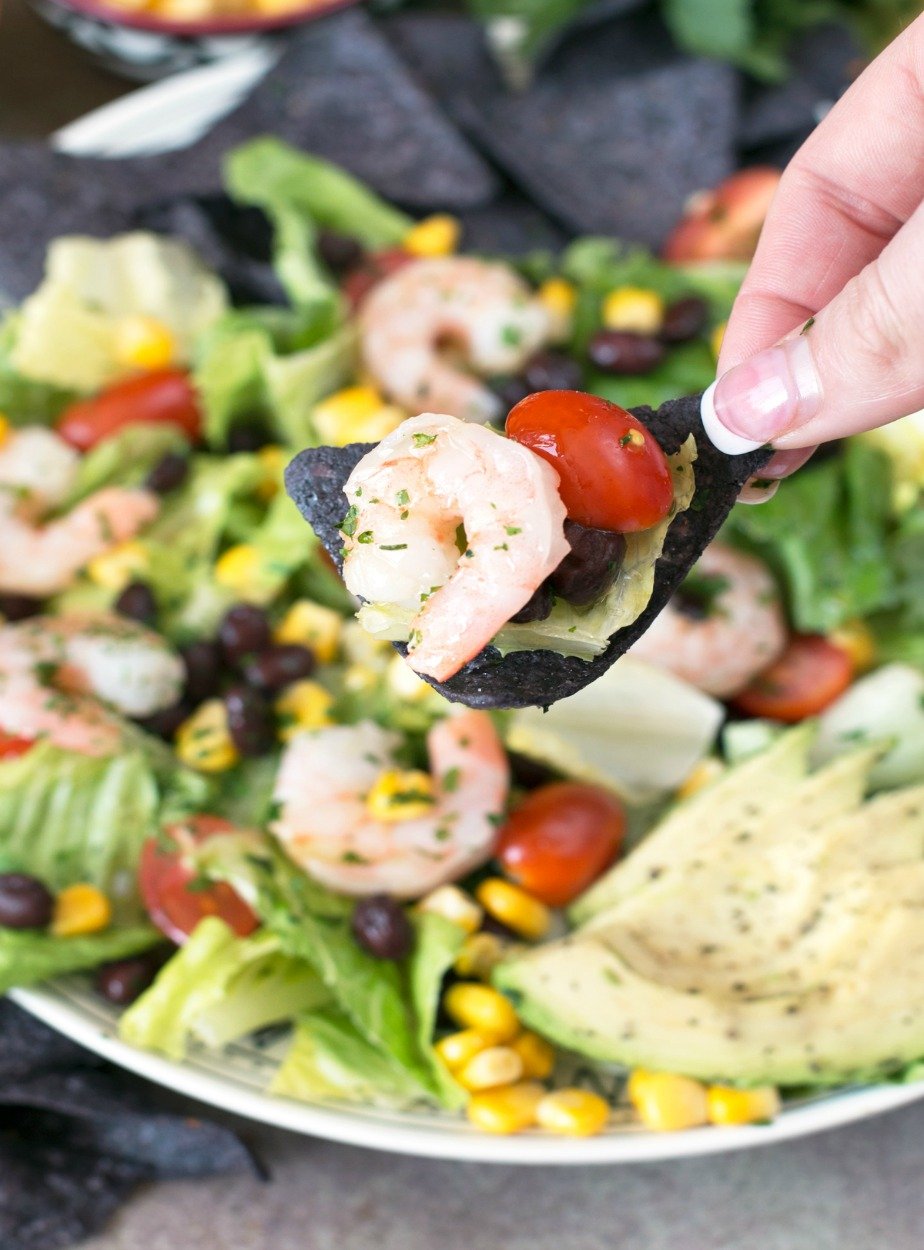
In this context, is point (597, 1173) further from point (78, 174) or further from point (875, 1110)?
point (78, 174)

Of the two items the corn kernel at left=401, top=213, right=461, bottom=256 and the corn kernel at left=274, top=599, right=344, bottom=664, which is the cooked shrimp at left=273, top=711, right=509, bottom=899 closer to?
the corn kernel at left=274, top=599, right=344, bottom=664

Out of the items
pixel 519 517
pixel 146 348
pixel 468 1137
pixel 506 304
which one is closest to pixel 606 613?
pixel 519 517

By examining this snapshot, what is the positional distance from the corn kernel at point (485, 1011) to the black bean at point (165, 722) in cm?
88

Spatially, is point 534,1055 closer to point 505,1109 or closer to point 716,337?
point 505,1109

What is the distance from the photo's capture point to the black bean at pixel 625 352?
3045 millimetres

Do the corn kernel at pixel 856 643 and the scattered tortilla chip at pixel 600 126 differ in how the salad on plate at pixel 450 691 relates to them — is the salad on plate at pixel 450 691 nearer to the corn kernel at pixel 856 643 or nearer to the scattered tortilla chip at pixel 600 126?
the corn kernel at pixel 856 643

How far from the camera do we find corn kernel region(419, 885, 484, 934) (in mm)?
2385

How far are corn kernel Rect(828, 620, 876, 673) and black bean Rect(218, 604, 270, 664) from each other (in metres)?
1.26

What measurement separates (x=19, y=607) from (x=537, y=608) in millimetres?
1903

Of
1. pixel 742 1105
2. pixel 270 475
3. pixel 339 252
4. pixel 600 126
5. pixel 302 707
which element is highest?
pixel 600 126

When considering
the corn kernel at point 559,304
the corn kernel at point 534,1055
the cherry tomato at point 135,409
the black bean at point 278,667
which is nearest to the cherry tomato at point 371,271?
the corn kernel at point 559,304

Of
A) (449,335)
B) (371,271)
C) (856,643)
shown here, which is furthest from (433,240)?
(856,643)

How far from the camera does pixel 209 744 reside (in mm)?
2701

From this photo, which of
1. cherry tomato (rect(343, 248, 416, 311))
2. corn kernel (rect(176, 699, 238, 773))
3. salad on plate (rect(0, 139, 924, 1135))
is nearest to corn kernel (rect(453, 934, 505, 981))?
salad on plate (rect(0, 139, 924, 1135))
